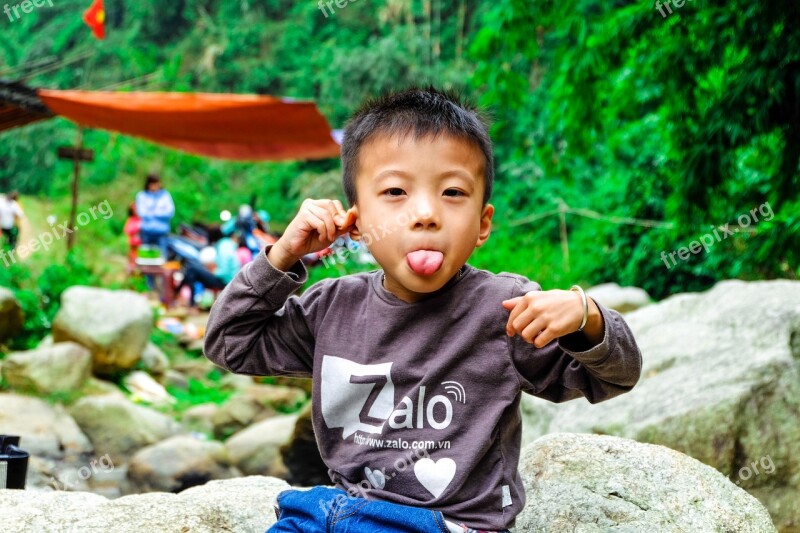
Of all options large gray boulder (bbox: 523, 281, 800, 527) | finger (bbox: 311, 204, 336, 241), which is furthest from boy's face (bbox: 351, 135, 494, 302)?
large gray boulder (bbox: 523, 281, 800, 527)

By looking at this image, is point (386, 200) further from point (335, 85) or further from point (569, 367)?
point (335, 85)

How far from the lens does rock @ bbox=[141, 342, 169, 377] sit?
862 centimetres

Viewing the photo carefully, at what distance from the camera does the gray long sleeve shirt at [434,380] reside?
177cm

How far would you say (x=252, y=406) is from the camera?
24.9 ft

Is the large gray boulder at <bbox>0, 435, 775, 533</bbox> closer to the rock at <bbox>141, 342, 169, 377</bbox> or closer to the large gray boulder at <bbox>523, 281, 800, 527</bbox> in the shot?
the large gray boulder at <bbox>523, 281, 800, 527</bbox>

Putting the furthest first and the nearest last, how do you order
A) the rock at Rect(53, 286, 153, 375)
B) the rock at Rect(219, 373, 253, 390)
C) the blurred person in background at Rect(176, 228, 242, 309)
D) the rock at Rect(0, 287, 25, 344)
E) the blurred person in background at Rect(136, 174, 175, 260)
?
the blurred person in background at Rect(136, 174, 175, 260) → the blurred person in background at Rect(176, 228, 242, 309) → the rock at Rect(219, 373, 253, 390) → the rock at Rect(53, 286, 153, 375) → the rock at Rect(0, 287, 25, 344)

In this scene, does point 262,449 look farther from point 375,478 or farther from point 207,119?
point 375,478

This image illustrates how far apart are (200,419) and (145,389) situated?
36.3 inches

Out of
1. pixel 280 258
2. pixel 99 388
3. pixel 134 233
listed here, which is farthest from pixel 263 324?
pixel 134 233

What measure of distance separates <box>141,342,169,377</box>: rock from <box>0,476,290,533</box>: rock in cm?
651

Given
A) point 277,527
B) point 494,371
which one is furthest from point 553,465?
point 277,527

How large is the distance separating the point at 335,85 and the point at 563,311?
17159mm

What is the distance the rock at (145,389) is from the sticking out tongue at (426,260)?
6.66m

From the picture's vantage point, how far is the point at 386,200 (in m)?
1.82
